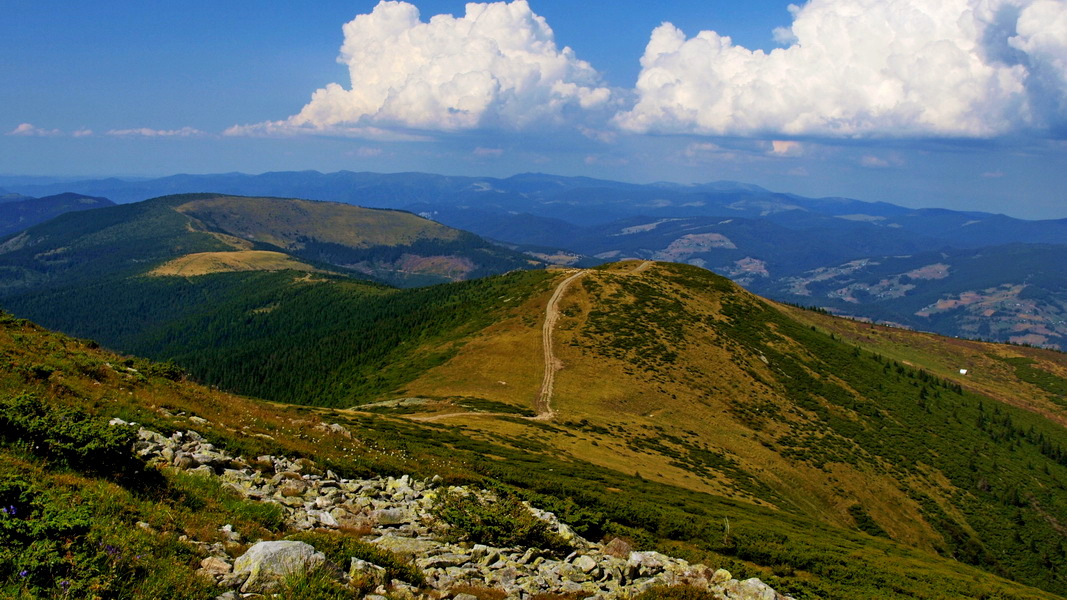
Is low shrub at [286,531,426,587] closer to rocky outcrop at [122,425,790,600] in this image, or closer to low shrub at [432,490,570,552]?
rocky outcrop at [122,425,790,600]

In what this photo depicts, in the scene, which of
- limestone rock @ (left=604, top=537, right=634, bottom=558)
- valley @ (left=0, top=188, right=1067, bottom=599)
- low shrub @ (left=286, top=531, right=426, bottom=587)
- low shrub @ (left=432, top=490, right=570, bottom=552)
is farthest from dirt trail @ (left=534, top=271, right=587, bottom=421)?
low shrub @ (left=286, top=531, right=426, bottom=587)

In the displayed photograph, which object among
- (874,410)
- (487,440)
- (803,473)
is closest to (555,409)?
(487,440)

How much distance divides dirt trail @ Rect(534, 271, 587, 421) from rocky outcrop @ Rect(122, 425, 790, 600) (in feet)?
177

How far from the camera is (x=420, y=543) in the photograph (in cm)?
1605

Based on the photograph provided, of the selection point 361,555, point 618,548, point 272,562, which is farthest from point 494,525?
point 272,562

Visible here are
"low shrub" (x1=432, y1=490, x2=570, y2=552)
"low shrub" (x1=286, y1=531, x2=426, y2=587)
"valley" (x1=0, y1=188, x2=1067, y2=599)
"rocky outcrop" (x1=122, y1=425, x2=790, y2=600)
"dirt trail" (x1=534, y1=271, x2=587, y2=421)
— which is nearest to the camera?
"low shrub" (x1=286, y1=531, x2=426, y2=587)

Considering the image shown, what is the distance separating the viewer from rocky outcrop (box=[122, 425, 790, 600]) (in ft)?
48.6

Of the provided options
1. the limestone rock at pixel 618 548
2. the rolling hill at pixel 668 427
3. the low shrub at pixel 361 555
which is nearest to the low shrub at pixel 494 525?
the limestone rock at pixel 618 548

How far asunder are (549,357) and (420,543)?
277 feet

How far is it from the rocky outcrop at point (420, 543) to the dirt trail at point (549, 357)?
53897 mm

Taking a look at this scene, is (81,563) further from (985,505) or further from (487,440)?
(985,505)

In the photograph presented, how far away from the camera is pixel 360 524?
16.8 meters

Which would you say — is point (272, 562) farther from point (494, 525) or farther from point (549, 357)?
point (549, 357)

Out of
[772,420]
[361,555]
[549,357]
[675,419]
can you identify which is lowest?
[772,420]
